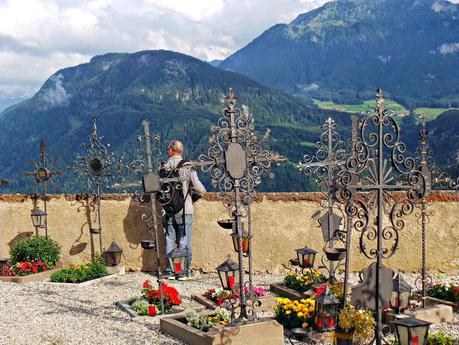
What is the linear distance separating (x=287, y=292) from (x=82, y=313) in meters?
3.70

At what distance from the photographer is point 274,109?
7215 inches

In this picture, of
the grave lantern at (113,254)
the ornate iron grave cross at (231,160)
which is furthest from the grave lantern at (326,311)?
the grave lantern at (113,254)

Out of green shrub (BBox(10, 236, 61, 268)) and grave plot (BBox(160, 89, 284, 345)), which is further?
green shrub (BBox(10, 236, 61, 268))

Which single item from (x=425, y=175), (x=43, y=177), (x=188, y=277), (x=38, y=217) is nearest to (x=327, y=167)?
(x=425, y=175)

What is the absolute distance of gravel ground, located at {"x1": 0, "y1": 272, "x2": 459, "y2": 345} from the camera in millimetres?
8625

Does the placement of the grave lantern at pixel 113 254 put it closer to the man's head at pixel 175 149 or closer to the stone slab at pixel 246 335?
the man's head at pixel 175 149

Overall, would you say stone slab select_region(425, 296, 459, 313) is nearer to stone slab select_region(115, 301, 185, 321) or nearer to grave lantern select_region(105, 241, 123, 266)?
stone slab select_region(115, 301, 185, 321)

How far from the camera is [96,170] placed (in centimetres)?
1492

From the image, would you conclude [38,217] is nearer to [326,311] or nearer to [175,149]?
[175,149]

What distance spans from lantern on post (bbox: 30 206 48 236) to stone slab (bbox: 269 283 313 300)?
601 centimetres

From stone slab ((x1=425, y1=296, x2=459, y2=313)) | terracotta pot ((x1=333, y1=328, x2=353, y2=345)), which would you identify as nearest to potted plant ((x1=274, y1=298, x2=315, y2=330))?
terracotta pot ((x1=333, y1=328, x2=353, y2=345))

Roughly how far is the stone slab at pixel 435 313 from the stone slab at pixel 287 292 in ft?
6.49

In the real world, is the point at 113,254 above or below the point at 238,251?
below

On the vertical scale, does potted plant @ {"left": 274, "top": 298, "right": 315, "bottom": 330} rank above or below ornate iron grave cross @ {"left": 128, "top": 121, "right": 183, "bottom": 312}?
below
